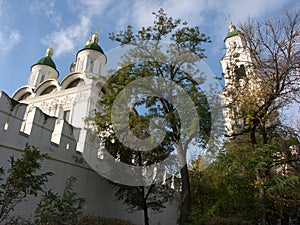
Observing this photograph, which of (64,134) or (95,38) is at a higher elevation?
Answer: (95,38)

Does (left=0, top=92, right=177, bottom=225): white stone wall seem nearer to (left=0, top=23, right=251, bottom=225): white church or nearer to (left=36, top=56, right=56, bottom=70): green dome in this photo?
(left=0, top=23, right=251, bottom=225): white church

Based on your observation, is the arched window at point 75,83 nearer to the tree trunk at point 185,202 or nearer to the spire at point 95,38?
the spire at point 95,38

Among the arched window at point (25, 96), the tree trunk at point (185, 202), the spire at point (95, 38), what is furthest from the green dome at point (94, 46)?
the tree trunk at point (185, 202)

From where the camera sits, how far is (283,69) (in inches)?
325

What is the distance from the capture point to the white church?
7.83m

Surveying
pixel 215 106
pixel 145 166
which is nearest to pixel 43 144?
pixel 145 166

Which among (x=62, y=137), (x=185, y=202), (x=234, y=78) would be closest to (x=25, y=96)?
(x=62, y=137)

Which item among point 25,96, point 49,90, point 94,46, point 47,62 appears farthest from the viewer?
point 47,62

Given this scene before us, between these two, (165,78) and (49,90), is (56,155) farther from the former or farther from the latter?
(49,90)

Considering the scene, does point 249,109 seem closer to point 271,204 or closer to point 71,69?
point 271,204

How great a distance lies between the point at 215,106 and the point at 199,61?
227cm

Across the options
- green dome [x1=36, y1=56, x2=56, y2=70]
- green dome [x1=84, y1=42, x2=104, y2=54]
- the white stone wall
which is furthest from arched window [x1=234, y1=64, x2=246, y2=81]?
green dome [x1=36, y1=56, x2=56, y2=70]

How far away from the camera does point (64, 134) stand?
1005cm

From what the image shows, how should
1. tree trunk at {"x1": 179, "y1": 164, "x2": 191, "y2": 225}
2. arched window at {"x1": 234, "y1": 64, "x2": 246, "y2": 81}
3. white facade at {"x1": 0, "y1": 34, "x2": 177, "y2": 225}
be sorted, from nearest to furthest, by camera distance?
1. white facade at {"x1": 0, "y1": 34, "x2": 177, "y2": 225}
2. tree trunk at {"x1": 179, "y1": 164, "x2": 191, "y2": 225}
3. arched window at {"x1": 234, "y1": 64, "x2": 246, "y2": 81}
